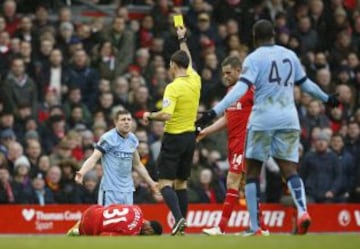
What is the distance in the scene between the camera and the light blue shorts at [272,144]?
15.7 metres

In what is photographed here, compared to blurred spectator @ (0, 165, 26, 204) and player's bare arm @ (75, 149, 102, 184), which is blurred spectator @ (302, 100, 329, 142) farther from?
player's bare arm @ (75, 149, 102, 184)

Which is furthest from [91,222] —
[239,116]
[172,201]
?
[239,116]

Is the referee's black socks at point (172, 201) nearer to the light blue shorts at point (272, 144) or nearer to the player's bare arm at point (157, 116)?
the player's bare arm at point (157, 116)

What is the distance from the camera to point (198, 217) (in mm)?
23531

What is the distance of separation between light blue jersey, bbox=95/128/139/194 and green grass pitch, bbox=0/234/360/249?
11.7ft

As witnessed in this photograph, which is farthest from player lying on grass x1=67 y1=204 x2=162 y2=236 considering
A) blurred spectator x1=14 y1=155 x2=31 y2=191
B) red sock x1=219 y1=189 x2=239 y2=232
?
blurred spectator x1=14 y1=155 x2=31 y2=191

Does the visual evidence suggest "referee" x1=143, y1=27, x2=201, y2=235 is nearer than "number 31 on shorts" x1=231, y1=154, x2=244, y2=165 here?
Yes

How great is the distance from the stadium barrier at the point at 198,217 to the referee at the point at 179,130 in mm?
4575

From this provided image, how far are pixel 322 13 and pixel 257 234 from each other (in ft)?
44.4

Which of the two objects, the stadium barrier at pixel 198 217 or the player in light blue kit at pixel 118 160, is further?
the stadium barrier at pixel 198 217

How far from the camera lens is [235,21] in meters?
27.4

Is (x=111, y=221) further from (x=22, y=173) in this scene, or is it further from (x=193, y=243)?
(x=22, y=173)

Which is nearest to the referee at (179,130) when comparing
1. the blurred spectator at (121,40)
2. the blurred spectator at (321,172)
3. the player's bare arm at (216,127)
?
the player's bare arm at (216,127)

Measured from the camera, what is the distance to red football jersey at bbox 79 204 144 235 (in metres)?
17.0
